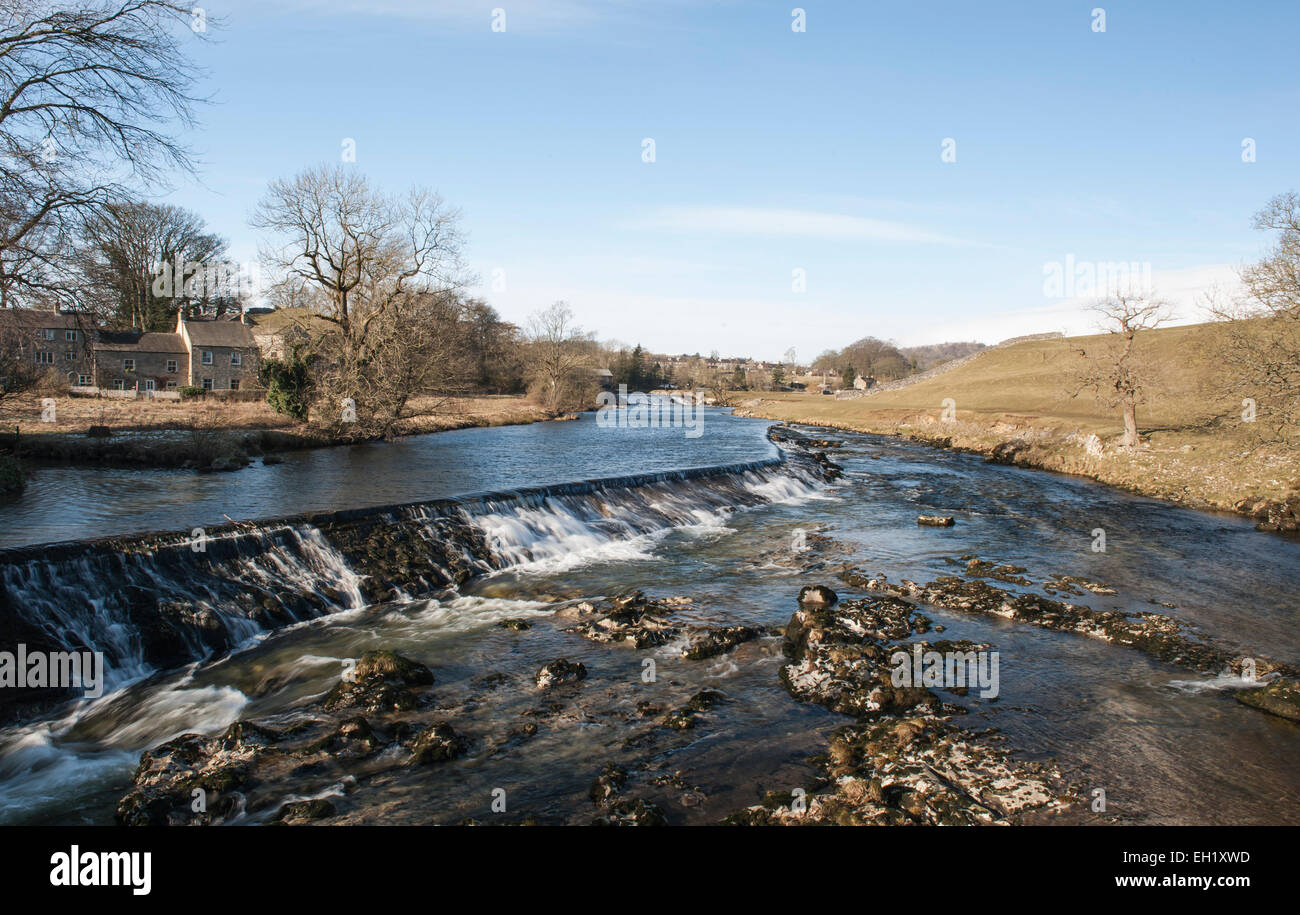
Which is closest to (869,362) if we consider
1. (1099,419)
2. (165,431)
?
(1099,419)

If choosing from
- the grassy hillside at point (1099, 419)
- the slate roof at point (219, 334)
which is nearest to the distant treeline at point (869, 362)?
the grassy hillside at point (1099, 419)

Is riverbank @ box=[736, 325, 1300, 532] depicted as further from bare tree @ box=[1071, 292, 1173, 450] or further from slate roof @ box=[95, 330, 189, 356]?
slate roof @ box=[95, 330, 189, 356]

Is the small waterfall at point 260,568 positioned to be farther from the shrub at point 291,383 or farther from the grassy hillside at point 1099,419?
the grassy hillside at point 1099,419

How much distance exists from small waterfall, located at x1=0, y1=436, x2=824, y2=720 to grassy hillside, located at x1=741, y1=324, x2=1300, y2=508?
19.8 meters

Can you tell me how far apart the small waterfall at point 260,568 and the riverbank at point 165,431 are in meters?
9.62

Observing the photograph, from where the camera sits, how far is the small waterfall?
969 cm

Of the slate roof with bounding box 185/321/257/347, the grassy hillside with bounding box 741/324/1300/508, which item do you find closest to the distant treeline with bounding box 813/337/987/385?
the grassy hillside with bounding box 741/324/1300/508

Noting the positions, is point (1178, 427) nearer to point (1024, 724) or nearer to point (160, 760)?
point (1024, 724)

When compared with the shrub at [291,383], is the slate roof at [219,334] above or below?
above

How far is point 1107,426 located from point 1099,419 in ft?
12.2

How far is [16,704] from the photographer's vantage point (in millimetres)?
8227

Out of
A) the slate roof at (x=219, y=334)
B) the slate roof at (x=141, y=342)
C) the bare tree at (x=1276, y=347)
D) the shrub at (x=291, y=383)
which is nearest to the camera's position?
the bare tree at (x=1276, y=347)

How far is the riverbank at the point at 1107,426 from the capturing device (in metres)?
22.8

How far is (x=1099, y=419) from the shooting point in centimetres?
3753
